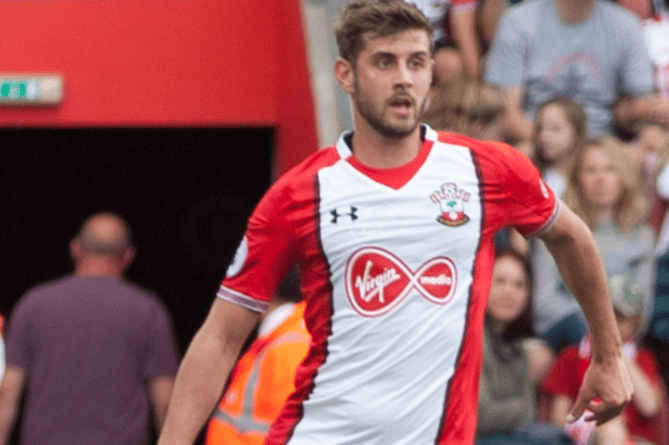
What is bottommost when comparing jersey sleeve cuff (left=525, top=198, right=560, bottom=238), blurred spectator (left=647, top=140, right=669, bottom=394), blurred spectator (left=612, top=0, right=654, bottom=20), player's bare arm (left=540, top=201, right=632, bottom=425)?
blurred spectator (left=647, top=140, right=669, bottom=394)

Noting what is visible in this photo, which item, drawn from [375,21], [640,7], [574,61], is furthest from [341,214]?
[640,7]

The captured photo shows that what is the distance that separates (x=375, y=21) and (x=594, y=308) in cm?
106

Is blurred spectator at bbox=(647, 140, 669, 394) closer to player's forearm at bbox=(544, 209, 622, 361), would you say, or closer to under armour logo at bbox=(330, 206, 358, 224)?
player's forearm at bbox=(544, 209, 622, 361)

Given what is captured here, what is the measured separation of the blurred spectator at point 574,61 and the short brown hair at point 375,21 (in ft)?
12.8

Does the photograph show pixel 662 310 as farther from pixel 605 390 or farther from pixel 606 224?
pixel 605 390

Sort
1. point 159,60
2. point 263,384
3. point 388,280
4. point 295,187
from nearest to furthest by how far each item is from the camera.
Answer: point 388,280, point 295,187, point 263,384, point 159,60

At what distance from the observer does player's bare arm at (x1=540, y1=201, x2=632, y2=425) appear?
3980mm

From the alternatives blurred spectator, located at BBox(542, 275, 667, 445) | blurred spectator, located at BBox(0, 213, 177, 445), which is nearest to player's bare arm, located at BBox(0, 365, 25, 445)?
blurred spectator, located at BBox(0, 213, 177, 445)

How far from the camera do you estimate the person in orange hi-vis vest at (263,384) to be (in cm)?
518

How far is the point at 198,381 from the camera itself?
3898 millimetres

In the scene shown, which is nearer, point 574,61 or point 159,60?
point 574,61

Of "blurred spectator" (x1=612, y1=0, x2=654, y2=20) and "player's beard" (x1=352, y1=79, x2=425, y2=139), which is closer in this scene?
"player's beard" (x1=352, y1=79, x2=425, y2=139)

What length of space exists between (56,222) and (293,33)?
3.47m

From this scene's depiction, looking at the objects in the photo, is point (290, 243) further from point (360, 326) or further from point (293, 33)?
point (293, 33)
